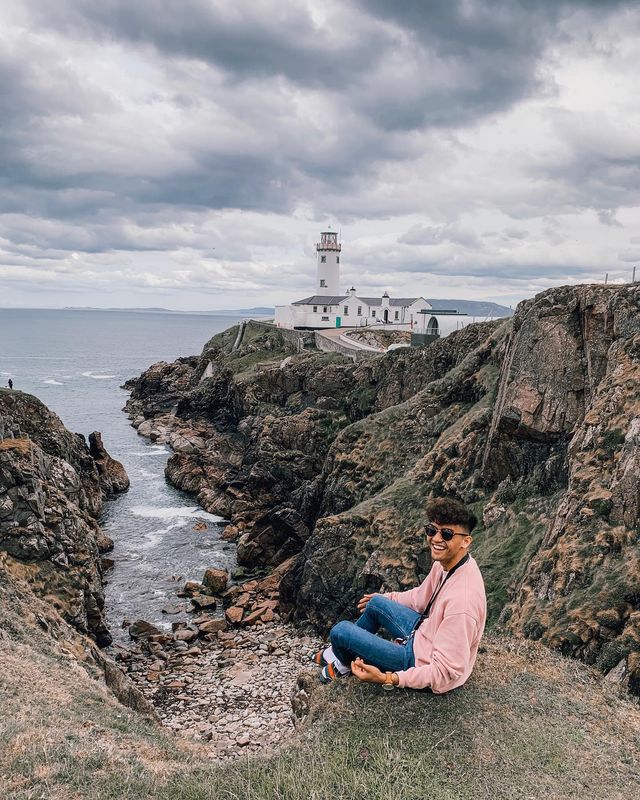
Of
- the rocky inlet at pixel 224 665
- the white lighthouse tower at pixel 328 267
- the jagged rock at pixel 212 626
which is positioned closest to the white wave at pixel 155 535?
the rocky inlet at pixel 224 665

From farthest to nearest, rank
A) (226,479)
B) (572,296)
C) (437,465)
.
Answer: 1. (226,479)
2. (437,465)
3. (572,296)

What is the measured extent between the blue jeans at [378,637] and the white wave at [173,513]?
132 ft

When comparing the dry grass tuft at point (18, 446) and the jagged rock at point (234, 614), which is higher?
the dry grass tuft at point (18, 446)

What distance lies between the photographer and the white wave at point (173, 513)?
158 ft

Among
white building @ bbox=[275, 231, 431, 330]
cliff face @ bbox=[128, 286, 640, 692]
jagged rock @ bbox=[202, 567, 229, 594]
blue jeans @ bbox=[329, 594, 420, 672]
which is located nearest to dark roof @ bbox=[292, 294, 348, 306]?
white building @ bbox=[275, 231, 431, 330]

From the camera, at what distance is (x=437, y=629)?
311 inches

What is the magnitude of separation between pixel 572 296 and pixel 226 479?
120 feet

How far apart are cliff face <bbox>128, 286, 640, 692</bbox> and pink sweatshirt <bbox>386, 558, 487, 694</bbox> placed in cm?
666

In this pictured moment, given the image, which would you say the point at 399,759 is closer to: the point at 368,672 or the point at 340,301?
the point at 368,672

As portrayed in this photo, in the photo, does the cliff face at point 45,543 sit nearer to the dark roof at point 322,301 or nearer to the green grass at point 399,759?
the green grass at point 399,759

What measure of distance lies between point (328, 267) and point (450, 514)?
327 ft

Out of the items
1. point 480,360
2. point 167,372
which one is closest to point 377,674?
point 480,360

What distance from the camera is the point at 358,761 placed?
7.62 metres

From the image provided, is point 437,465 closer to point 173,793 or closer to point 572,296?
point 572,296
